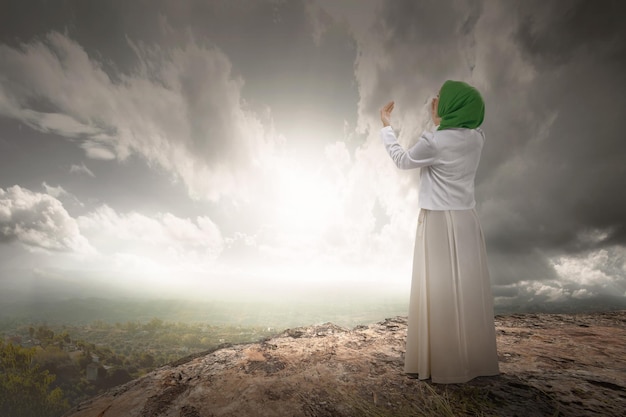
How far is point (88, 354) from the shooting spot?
167 feet

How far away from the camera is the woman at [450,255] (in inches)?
114

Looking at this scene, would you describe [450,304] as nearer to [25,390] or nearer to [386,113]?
[386,113]

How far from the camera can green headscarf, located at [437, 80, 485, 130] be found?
3.12 m

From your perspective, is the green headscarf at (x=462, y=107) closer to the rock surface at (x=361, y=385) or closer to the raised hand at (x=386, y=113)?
the raised hand at (x=386, y=113)

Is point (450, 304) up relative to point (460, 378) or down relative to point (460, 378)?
up

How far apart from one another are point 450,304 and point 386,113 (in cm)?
288

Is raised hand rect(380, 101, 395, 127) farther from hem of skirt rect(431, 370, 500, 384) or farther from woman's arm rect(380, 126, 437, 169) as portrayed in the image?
hem of skirt rect(431, 370, 500, 384)

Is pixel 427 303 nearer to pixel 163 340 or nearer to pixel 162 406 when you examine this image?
pixel 162 406

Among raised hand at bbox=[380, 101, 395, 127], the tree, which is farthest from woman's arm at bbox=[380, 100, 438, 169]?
the tree

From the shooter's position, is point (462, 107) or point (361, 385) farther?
point (462, 107)

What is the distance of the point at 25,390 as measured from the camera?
164 feet

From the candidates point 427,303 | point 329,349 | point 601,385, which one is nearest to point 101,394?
point 329,349

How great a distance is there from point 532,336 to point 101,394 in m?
7.09

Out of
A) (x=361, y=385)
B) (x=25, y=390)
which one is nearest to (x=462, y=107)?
(x=361, y=385)
